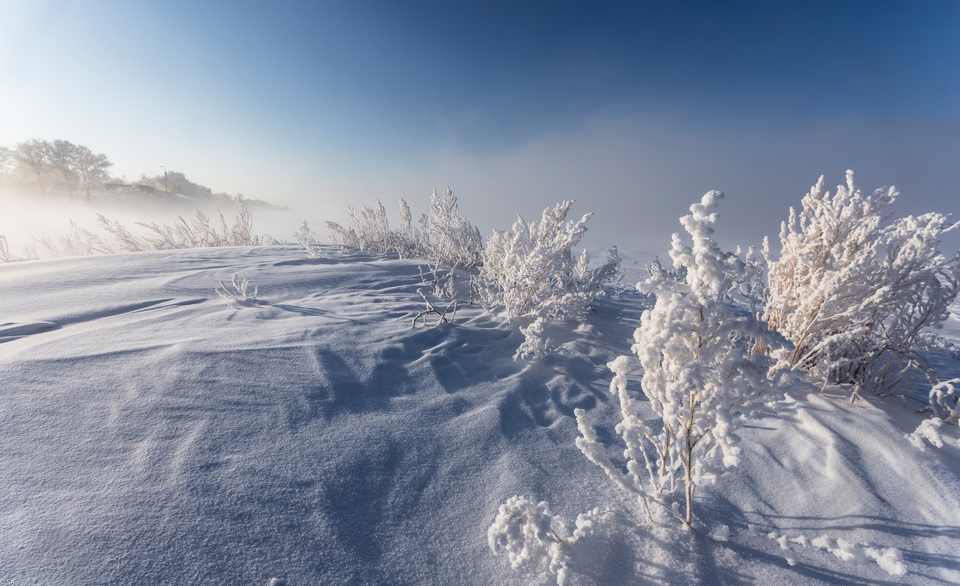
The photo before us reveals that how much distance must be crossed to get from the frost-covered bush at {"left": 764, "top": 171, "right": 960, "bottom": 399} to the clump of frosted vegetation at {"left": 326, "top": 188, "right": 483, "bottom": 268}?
3.60 m

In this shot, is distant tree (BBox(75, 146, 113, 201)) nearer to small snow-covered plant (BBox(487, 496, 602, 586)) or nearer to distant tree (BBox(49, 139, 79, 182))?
distant tree (BBox(49, 139, 79, 182))

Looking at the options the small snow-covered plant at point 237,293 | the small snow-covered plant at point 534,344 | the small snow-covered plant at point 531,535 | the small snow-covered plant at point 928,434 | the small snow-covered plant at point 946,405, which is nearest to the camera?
the small snow-covered plant at point 531,535

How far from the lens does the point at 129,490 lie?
994 millimetres

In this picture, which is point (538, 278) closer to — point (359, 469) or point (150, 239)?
point (359, 469)

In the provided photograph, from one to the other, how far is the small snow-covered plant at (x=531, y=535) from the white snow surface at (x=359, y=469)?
48 millimetres

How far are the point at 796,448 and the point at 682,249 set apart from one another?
1215 millimetres

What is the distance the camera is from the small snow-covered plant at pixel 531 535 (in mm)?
938

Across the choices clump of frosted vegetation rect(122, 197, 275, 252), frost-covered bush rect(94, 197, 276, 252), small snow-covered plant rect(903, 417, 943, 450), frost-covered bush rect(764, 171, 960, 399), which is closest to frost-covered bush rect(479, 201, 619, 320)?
frost-covered bush rect(764, 171, 960, 399)

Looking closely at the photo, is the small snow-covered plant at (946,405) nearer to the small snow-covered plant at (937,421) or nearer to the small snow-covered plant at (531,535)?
the small snow-covered plant at (937,421)

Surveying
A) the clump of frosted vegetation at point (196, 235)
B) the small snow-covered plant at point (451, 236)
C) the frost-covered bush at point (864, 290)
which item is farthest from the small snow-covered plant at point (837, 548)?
the clump of frosted vegetation at point (196, 235)

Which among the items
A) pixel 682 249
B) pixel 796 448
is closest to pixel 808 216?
pixel 796 448

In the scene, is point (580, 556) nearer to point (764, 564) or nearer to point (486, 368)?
point (764, 564)

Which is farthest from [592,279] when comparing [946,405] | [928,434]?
[928,434]

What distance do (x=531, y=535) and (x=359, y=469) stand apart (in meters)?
0.62
